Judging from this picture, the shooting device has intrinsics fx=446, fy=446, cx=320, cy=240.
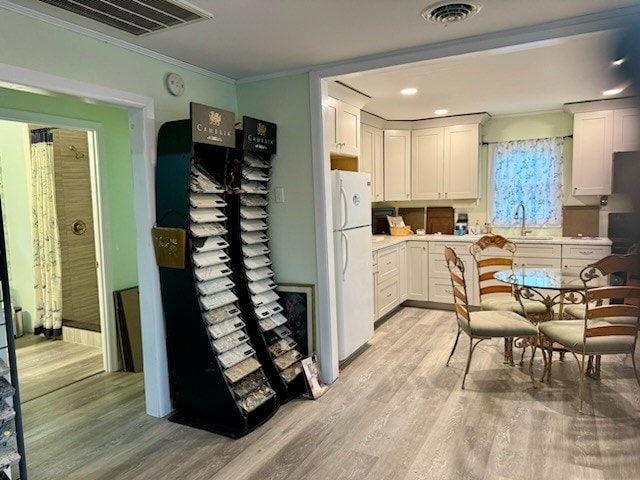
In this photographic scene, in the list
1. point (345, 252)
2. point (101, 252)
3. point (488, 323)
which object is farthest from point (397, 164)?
point (101, 252)

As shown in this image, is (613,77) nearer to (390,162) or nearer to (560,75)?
(560,75)

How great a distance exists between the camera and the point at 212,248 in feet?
9.29

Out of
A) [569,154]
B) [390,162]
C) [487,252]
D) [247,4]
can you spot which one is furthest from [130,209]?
[569,154]

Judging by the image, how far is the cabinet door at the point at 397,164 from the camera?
5551mm

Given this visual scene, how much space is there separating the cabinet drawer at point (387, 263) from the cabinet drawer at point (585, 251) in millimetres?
1758

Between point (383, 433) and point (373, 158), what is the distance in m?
3.36

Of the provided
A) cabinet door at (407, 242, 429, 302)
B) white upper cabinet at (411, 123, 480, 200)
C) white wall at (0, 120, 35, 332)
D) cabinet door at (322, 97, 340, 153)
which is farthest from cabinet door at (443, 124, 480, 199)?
white wall at (0, 120, 35, 332)

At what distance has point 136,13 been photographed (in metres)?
2.19

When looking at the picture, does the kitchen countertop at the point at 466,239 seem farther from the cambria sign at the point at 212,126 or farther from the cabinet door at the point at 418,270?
the cambria sign at the point at 212,126

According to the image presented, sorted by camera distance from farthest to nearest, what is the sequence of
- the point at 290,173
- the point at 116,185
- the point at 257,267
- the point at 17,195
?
1. the point at 17,195
2. the point at 116,185
3. the point at 290,173
4. the point at 257,267

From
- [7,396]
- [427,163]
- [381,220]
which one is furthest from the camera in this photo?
[381,220]

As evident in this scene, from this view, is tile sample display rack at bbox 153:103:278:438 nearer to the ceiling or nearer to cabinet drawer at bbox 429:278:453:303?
the ceiling

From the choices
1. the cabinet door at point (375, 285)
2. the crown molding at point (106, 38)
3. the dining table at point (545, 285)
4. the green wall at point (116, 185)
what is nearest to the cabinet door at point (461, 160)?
the cabinet door at point (375, 285)

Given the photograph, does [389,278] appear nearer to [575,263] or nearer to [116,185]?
[575,263]
